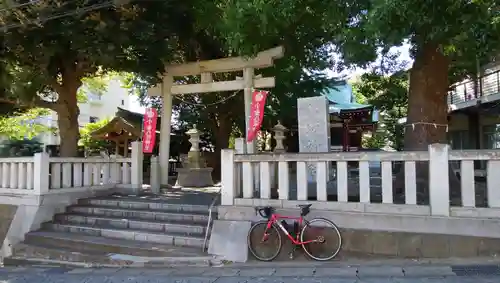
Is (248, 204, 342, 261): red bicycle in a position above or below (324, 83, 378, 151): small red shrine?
below

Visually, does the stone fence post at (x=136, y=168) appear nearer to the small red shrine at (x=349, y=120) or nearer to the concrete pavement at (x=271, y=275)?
the concrete pavement at (x=271, y=275)

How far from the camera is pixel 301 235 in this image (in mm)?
6781

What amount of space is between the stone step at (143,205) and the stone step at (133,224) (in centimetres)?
51

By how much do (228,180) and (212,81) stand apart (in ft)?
19.7

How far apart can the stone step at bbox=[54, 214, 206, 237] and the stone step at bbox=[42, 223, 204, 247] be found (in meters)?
0.14

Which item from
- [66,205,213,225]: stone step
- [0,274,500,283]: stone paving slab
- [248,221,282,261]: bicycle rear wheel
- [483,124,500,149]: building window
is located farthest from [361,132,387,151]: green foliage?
[0,274,500,283]: stone paving slab

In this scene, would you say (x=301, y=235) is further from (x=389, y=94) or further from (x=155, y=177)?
(x=389, y=94)

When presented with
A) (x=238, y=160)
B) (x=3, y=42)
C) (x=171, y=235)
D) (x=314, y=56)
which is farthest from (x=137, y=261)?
(x=314, y=56)

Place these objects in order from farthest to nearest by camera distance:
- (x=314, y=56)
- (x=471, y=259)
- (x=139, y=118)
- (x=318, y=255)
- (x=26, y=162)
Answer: (x=139, y=118) → (x=314, y=56) → (x=26, y=162) → (x=318, y=255) → (x=471, y=259)

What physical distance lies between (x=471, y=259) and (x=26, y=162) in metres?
9.81

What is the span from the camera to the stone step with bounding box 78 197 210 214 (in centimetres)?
892

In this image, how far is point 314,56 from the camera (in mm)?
14656

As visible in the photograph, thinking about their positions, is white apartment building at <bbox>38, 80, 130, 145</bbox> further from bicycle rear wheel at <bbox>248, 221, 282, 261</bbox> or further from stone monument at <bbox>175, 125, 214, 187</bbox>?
bicycle rear wheel at <bbox>248, 221, 282, 261</bbox>

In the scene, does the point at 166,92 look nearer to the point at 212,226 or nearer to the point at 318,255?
the point at 212,226
